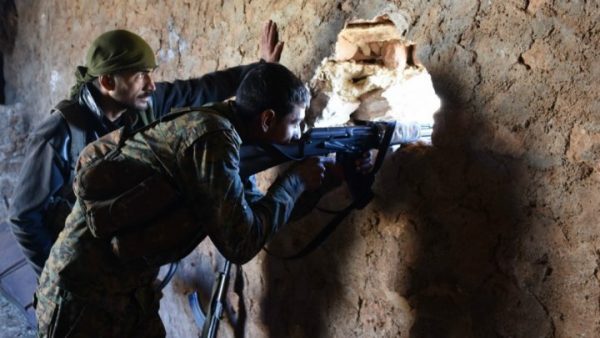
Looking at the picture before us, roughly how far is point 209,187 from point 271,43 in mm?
741

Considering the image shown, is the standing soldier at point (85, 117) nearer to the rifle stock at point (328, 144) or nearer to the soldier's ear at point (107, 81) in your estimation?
the soldier's ear at point (107, 81)

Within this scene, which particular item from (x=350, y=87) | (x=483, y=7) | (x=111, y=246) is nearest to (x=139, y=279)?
(x=111, y=246)

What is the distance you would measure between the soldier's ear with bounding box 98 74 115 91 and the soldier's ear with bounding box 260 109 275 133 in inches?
29.2

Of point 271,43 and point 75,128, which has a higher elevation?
point 271,43

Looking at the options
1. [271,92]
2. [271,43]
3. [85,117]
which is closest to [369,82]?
[271,43]

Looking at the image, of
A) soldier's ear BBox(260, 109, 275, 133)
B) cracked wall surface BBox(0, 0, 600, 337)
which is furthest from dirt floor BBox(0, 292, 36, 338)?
soldier's ear BBox(260, 109, 275, 133)

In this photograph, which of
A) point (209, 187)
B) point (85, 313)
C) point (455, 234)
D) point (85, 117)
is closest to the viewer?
point (209, 187)

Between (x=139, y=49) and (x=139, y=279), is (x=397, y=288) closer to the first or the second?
(x=139, y=279)

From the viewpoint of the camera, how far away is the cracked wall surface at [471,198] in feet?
3.04

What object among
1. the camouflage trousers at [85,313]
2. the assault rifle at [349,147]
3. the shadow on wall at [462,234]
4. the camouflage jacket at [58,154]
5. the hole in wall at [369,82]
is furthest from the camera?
the camouflage jacket at [58,154]

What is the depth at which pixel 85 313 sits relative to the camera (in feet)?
4.26

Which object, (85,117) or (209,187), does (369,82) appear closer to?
(209,187)

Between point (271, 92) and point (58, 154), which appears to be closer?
point (271, 92)

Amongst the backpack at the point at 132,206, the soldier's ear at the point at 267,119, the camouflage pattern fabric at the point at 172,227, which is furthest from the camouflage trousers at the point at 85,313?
the soldier's ear at the point at 267,119
